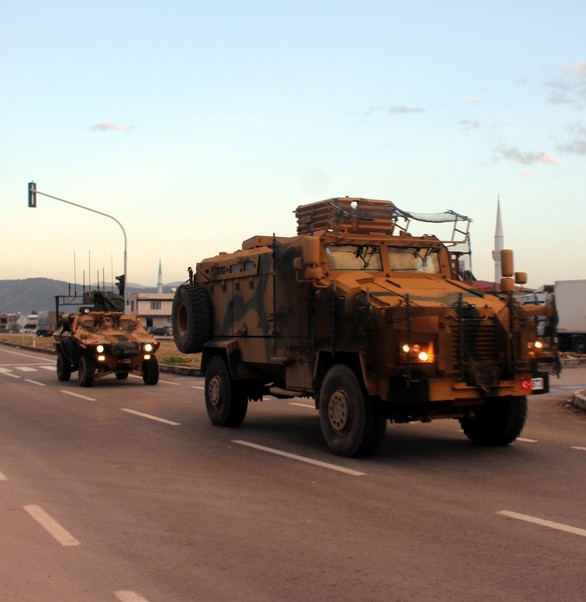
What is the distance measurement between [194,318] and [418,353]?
5.19 meters

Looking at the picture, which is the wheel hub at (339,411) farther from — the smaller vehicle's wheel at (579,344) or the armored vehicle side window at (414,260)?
the smaller vehicle's wheel at (579,344)

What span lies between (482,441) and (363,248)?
2917 mm

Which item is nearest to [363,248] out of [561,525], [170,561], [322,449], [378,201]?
[378,201]

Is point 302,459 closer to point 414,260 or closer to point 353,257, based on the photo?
point 353,257

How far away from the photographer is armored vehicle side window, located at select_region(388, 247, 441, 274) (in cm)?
1145

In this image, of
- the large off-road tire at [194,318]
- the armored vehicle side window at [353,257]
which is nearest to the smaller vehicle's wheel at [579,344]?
the large off-road tire at [194,318]

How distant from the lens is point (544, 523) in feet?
22.5

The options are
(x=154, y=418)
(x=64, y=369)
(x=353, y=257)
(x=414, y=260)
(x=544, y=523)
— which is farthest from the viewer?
(x=64, y=369)

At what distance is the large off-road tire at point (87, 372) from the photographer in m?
21.9

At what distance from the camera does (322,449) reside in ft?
36.0

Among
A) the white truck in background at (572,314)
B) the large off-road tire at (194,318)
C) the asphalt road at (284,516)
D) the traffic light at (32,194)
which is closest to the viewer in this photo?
the asphalt road at (284,516)

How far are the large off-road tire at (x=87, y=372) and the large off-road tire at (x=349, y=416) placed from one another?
1263 cm

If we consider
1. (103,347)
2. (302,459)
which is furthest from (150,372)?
(302,459)

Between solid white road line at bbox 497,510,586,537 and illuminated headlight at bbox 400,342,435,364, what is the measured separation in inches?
98.0
